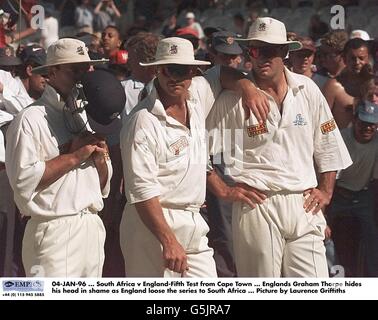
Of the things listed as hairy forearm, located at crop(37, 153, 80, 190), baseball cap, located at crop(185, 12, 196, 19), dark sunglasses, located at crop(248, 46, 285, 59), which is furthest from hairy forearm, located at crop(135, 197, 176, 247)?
baseball cap, located at crop(185, 12, 196, 19)

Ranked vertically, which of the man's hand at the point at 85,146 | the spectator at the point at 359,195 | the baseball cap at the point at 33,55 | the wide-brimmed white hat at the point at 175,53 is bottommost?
the spectator at the point at 359,195

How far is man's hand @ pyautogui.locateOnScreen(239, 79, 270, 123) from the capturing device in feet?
21.9

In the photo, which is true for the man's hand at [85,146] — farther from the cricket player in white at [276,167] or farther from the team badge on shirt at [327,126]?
the team badge on shirt at [327,126]

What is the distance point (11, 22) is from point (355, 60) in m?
2.83

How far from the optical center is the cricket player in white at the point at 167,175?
6371 millimetres

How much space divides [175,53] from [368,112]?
7.56ft

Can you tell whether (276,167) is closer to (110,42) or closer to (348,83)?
(348,83)

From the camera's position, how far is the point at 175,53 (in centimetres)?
660

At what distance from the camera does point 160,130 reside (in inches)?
254

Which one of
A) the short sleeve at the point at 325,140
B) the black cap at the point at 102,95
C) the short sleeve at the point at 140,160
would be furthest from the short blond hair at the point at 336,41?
the black cap at the point at 102,95

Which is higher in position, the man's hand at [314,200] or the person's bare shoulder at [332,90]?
the man's hand at [314,200]

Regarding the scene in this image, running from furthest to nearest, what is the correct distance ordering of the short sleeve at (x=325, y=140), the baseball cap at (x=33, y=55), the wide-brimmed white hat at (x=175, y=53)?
the baseball cap at (x=33, y=55) → the short sleeve at (x=325, y=140) → the wide-brimmed white hat at (x=175, y=53)

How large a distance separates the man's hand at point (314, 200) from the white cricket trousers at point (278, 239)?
0.04 meters

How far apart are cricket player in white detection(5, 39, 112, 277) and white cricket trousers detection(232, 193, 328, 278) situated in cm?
90
